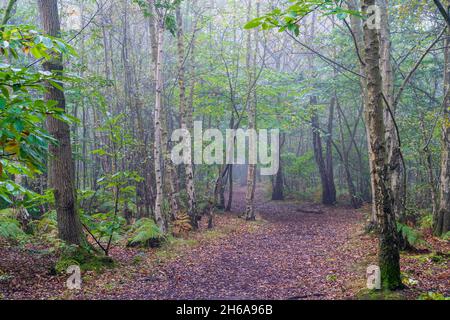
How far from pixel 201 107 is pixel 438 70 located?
1010 centimetres

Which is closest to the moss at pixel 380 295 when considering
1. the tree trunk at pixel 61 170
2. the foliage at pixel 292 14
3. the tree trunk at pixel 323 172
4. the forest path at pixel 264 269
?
the forest path at pixel 264 269

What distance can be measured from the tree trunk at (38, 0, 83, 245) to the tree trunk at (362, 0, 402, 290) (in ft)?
17.6

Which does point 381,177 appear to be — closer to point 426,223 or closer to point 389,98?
point 389,98

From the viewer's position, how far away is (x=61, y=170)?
7012mm

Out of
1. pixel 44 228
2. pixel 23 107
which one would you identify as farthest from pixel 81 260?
pixel 23 107

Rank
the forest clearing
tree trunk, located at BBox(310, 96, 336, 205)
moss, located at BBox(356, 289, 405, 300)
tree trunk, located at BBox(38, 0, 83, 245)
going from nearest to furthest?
the forest clearing → moss, located at BBox(356, 289, 405, 300) → tree trunk, located at BBox(38, 0, 83, 245) → tree trunk, located at BBox(310, 96, 336, 205)

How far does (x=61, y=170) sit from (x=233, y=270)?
13.4ft

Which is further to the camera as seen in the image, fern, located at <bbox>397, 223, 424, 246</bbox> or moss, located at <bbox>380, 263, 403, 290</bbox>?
fern, located at <bbox>397, 223, 424, 246</bbox>

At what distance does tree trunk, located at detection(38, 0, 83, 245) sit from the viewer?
6.95m

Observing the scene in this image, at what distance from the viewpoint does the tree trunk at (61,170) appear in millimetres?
6946

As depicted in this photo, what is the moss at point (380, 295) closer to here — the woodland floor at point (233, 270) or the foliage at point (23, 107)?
the woodland floor at point (233, 270)

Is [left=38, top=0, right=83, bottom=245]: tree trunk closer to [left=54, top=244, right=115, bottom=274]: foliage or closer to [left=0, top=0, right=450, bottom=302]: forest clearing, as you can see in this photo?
[left=0, top=0, right=450, bottom=302]: forest clearing

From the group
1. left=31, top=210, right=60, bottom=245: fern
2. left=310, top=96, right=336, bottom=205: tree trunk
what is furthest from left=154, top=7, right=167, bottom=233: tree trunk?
left=310, top=96, right=336, bottom=205: tree trunk

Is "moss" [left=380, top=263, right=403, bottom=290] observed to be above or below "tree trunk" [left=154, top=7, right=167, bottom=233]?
below
